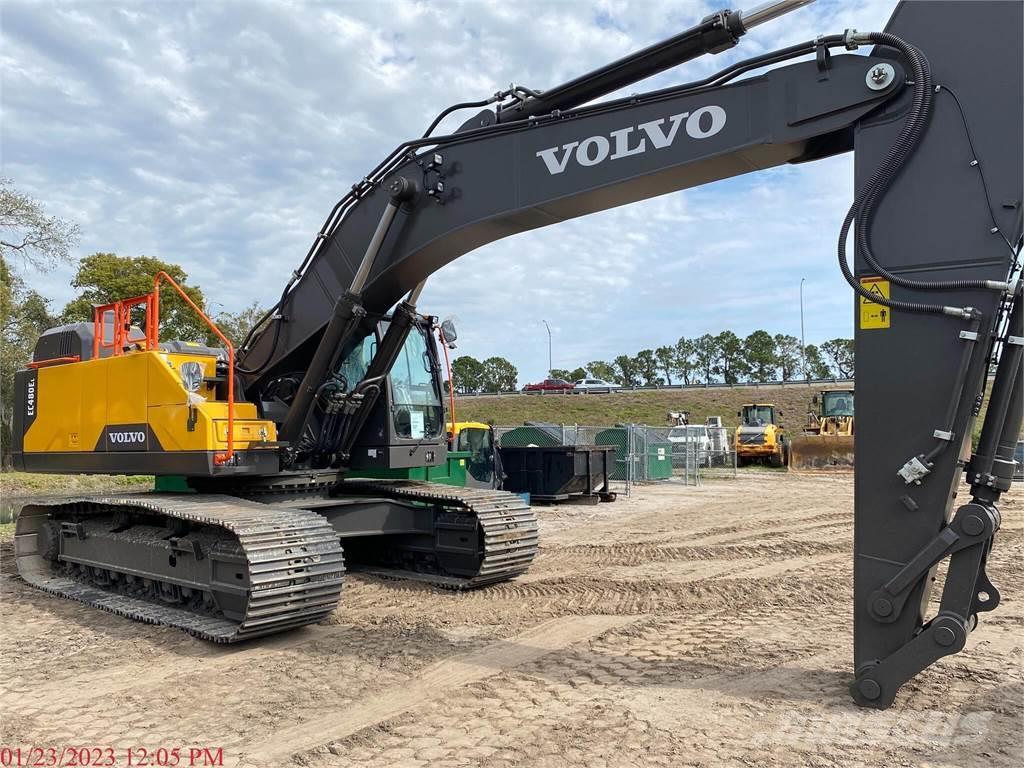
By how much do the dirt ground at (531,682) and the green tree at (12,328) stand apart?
20594mm

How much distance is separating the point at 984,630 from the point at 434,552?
185 inches

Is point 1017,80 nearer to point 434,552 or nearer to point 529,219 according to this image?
point 529,219

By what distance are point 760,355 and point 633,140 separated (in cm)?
7831

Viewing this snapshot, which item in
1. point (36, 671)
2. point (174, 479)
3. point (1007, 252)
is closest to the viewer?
point (1007, 252)

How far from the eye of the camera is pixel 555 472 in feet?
53.5

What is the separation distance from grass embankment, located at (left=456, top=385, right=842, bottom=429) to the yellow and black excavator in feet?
137

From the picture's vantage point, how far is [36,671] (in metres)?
5.50

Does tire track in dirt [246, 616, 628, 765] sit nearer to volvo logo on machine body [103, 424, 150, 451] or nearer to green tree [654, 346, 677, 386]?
volvo logo on machine body [103, 424, 150, 451]

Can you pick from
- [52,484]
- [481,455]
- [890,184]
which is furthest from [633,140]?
[52,484]

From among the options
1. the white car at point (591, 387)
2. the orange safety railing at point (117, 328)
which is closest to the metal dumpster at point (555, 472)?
the orange safety railing at point (117, 328)

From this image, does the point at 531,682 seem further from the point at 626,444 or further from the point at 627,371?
the point at 627,371

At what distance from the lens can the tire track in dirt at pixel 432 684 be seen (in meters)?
4.17

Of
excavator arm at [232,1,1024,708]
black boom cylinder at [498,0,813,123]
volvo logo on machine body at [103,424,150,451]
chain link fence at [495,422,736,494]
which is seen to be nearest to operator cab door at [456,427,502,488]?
chain link fence at [495,422,736,494]

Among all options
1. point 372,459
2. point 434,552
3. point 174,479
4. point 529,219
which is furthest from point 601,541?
point 529,219
